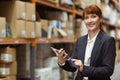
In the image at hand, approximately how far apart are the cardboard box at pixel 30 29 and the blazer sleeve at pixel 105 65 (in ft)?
4.14

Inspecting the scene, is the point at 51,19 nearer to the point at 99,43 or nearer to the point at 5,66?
the point at 5,66

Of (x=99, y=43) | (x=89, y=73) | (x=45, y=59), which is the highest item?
(x=99, y=43)

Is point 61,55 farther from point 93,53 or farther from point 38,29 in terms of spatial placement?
point 38,29

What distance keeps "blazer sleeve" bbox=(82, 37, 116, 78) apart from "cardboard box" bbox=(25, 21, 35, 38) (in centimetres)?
126

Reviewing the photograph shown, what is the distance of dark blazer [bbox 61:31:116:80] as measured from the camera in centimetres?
237

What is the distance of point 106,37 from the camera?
2490 millimetres

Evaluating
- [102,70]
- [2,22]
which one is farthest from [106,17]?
[102,70]

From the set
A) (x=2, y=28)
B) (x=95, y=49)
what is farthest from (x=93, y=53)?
(x=2, y=28)

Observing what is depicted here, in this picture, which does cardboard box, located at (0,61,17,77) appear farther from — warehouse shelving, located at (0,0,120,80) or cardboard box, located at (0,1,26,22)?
cardboard box, located at (0,1,26,22)

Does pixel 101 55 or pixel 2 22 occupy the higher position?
pixel 2 22

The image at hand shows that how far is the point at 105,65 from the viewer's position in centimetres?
239

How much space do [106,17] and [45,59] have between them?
2.99 m

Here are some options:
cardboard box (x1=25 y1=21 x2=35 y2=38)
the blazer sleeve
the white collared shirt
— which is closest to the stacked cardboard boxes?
cardboard box (x1=25 y1=21 x2=35 y2=38)

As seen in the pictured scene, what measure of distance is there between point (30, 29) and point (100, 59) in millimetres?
1293
